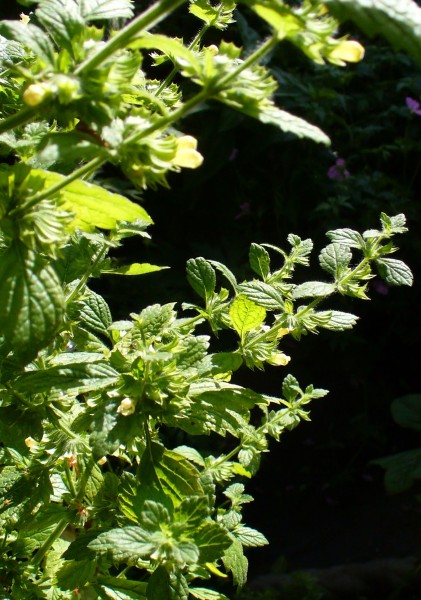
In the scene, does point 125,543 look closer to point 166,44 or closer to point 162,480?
point 162,480

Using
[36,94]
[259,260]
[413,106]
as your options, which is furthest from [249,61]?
[413,106]

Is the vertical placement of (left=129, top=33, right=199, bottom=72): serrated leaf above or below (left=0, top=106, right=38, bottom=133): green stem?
above

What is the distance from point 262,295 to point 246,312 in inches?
1.1

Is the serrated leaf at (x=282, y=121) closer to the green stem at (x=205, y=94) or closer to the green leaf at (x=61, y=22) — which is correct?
the green stem at (x=205, y=94)

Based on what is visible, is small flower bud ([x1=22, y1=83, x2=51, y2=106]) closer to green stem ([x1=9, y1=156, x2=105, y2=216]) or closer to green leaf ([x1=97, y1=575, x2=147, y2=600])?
green stem ([x1=9, y1=156, x2=105, y2=216])

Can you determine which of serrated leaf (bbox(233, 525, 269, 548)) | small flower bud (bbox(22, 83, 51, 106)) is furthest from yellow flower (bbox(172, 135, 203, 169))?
serrated leaf (bbox(233, 525, 269, 548))

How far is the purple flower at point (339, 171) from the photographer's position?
2.95 meters

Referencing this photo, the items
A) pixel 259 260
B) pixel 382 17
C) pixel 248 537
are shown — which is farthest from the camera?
pixel 248 537

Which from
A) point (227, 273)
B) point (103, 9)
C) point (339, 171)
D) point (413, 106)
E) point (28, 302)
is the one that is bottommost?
point (339, 171)

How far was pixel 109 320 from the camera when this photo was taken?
2.95 ft

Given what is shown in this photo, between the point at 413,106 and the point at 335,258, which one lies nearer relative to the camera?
the point at 335,258

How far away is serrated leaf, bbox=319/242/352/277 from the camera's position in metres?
0.94

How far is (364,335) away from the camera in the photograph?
311 cm

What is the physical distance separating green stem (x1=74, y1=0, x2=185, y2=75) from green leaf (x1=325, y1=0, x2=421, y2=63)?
11cm
